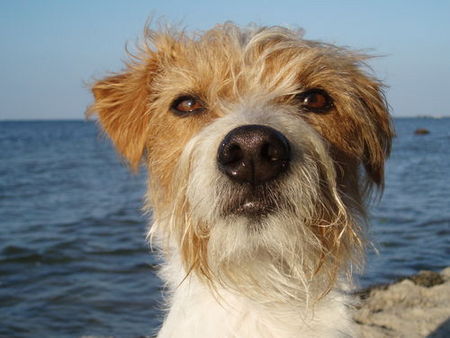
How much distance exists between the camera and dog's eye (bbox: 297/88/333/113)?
341 centimetres

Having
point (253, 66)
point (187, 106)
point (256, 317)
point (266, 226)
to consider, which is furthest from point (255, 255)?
point (253, 66)

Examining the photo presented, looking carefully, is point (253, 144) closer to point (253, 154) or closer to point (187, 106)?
point (253, 154)

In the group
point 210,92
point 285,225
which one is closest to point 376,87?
point 210,92

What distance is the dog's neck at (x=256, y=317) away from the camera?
3178 mm

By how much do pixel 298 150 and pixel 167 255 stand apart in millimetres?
1317

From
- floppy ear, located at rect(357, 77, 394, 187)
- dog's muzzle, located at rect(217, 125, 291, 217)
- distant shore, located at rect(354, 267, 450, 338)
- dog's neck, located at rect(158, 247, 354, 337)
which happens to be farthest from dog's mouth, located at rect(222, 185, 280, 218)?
distant shore, located at rect(354, 267, 450, 338)

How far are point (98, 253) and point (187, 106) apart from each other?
729cm

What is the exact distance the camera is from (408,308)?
669cm

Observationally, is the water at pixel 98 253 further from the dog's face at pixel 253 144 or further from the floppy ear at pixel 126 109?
the dog's face at pixel 253 144

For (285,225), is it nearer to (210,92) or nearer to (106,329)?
(210,92)

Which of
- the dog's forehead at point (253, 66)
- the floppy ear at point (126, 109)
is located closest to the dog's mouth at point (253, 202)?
the dog's forehead at point (253, 66)

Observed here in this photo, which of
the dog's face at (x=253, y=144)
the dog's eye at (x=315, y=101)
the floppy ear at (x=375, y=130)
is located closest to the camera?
the dog's face at (x=253, y=144)

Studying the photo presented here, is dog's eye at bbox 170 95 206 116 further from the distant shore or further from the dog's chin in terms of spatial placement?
the distant shore

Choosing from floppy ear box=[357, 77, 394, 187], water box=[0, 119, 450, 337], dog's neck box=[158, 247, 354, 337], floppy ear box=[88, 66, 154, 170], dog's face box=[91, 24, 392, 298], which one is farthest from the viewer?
water box=[0, 119, 450, 337]
